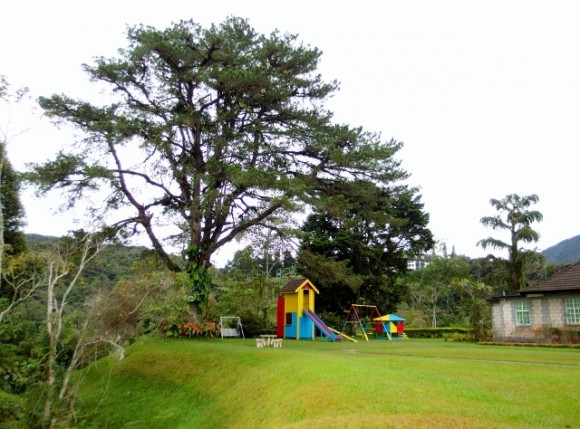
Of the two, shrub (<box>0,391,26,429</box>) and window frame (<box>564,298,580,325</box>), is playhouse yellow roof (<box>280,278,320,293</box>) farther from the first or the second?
shrub (<box>0,391,26,429</box>)

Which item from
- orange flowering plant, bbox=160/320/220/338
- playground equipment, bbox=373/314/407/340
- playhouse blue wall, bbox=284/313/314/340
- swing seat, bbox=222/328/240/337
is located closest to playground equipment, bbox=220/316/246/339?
swing seat, bbox=222/328/240/337

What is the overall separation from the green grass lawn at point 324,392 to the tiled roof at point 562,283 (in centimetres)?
991

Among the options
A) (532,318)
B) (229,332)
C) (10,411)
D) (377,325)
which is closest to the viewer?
(10,411)

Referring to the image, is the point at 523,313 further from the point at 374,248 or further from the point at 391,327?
the point at 374,248

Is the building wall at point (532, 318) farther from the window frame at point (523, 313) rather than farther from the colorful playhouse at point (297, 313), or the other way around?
the colorful playhouse at point (297, 313)

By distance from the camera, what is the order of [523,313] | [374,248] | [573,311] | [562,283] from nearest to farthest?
1. [573,311]
2. [562,283]
3. [523,313]
4. [374,248]

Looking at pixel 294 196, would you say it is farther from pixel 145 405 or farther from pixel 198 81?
pixel 145 405

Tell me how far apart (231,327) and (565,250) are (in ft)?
439

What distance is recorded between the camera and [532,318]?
23984 mm

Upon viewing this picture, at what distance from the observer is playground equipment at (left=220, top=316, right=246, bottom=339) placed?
23920 mm

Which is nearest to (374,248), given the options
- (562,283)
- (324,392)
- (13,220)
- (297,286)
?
(297,286)

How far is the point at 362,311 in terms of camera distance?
36.5 metres

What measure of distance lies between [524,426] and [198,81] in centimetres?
1872

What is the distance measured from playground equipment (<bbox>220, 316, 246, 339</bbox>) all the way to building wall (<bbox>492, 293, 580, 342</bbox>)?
1390 centimetres
